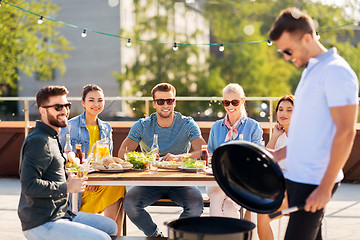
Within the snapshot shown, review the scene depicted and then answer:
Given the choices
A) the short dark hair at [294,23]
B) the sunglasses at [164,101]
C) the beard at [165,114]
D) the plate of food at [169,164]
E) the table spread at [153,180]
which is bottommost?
the table spread at [153,180]

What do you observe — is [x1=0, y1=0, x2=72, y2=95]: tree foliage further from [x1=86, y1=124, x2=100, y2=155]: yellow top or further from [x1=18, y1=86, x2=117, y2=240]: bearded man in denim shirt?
[x1=18, y1=86, x2=117, y2=240]: bearded man in denim shirt

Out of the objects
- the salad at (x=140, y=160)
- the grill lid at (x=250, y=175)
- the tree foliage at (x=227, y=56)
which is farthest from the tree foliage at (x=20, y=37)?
the grill lid at (x=250, y=175)

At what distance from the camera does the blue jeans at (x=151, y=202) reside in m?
3.92

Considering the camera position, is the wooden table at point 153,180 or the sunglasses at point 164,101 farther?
the sunglasses at point 164,101

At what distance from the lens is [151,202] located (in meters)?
4.03

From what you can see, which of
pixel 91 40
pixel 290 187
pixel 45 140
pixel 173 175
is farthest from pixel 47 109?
pixel 91 40

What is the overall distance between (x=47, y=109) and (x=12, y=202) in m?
3.49

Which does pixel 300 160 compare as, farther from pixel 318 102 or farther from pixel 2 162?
pixel 2 162

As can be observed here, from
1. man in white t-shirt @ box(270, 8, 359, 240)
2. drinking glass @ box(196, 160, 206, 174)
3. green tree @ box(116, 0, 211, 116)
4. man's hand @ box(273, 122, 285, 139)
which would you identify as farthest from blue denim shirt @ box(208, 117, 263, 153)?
green tree @ box(116, 0, 211, 116)

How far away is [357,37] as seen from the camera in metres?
59.4

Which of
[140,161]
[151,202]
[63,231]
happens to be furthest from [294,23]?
[151,202]

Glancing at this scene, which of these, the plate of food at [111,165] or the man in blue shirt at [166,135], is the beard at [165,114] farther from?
the plate of food at [111,165]

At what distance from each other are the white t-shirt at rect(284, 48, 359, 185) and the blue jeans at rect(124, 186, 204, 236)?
177 cm

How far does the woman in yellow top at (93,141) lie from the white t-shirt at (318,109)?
2.08 metres
